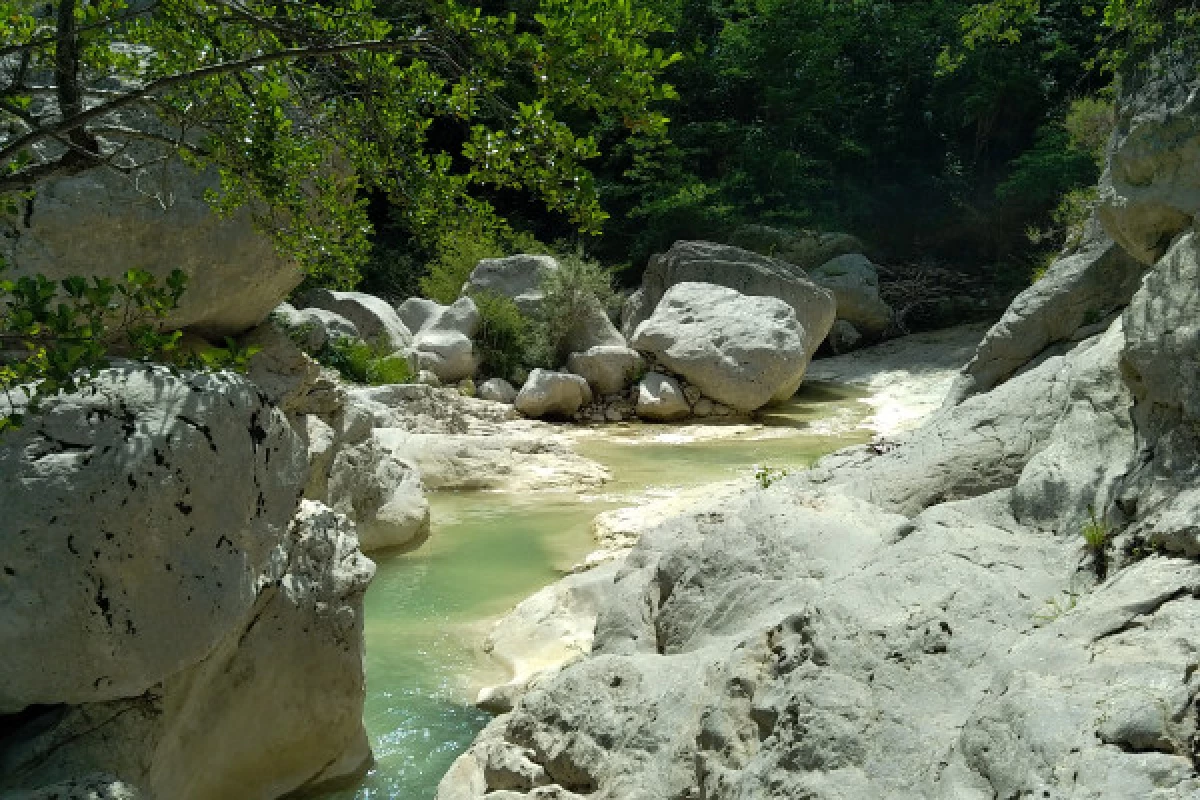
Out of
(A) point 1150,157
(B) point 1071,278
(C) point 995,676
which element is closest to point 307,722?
(C) point 995,676

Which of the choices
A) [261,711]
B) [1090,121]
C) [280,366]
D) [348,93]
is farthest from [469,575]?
[1090,121]

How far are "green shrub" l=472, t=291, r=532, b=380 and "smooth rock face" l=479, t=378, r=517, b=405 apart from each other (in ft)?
2.00

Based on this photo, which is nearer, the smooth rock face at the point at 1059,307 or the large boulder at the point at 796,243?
the smooth rock face at the point at 1059,307

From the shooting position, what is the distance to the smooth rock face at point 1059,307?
6.70 metres

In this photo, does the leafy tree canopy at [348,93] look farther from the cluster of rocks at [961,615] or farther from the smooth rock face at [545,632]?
the smooth rock face at [545,632]

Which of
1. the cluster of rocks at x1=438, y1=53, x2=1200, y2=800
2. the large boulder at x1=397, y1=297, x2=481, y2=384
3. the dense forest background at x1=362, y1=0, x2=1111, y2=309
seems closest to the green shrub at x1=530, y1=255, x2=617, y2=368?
the large boulder at x1=397, y1=297, x2=481, y2=384

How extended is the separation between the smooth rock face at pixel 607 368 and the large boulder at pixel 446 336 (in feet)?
5.95

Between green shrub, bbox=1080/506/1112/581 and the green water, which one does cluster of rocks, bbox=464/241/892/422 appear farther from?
green shrub, bbox=1080/506/1112/581

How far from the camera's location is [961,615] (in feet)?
10.5

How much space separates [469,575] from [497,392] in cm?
810

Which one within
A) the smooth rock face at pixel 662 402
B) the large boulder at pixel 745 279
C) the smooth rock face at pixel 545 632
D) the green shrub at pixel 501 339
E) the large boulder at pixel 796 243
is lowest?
the smooth rock face at pixel 662 402

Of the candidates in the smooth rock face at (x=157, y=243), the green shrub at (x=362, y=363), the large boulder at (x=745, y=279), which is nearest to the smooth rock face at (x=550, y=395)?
the green shrub at (x=362, y=363)

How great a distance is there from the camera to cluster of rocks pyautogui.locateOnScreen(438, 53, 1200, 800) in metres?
2.50

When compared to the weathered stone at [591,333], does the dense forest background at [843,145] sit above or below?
→ above
